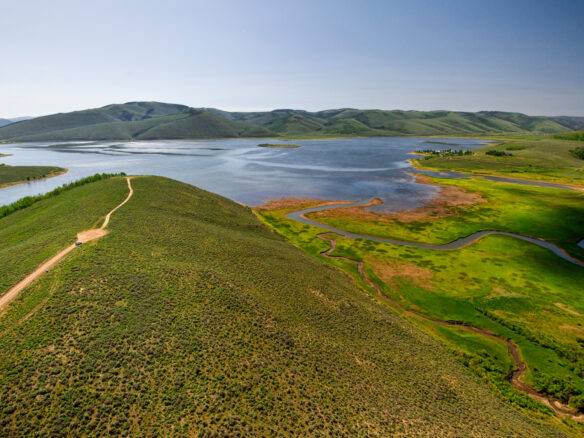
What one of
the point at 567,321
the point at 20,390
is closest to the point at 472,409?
the point at 567,321

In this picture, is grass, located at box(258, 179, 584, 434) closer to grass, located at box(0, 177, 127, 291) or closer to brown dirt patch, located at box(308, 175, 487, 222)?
brown dirt patch, located at box(308, 175, 487, 222)

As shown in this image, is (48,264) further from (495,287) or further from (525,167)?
(525,167)

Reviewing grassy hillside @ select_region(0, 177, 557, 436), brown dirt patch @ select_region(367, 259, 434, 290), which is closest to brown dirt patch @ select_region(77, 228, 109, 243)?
grassy hillside @ select_region(0, 177, 557, 436)

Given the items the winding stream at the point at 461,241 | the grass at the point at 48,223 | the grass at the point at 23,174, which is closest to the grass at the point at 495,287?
the winding stream at the point at 461,241

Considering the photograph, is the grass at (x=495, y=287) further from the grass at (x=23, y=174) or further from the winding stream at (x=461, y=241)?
the grass at (x=23, y=174)

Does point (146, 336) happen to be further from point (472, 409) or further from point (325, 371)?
point (472, 409)

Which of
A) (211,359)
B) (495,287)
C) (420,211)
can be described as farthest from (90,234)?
(420,211)

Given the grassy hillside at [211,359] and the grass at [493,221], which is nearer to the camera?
the grassy hillside at [211,359]
